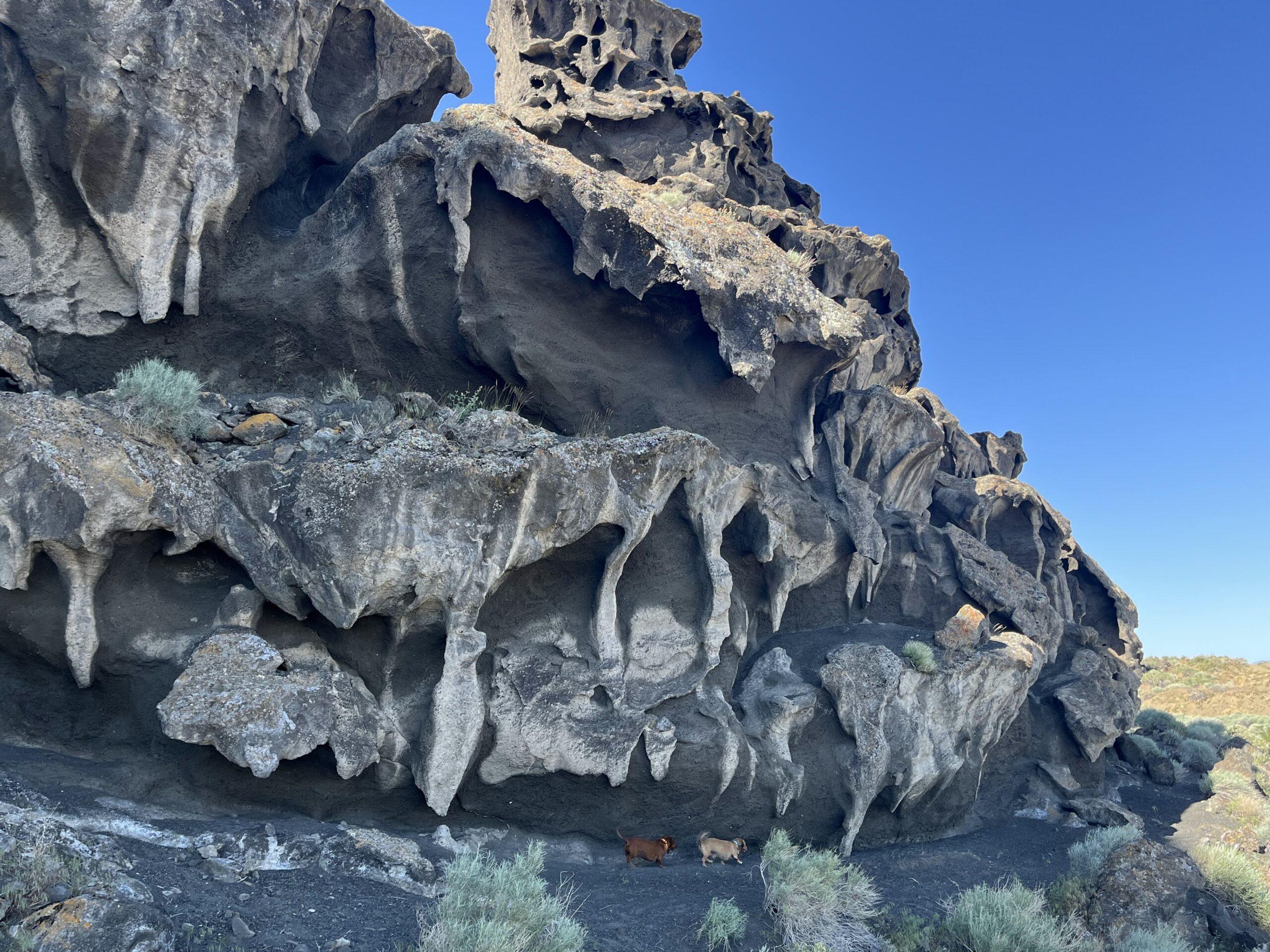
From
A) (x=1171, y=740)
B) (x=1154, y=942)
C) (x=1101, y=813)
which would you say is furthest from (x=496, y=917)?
(x=1171, y=740)

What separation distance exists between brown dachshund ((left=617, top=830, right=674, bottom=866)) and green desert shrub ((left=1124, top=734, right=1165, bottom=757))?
1815 cm

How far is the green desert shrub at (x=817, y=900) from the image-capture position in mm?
9055

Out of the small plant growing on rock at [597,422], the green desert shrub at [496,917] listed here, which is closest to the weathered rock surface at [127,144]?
the small plant growing on rock at [597,422]

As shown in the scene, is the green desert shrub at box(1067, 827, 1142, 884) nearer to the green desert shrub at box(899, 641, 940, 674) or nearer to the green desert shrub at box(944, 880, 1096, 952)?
the green desert shrub at box(944, 880, 1096, 952)

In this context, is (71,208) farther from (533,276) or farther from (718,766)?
(718,766)

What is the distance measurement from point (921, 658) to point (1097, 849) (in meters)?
4.23

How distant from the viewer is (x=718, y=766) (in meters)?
11.5

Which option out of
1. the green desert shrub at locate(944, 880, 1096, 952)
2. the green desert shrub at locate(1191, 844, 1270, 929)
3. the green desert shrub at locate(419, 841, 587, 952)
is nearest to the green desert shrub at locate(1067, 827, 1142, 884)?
the green desert shrub at locate(1191, 844, 1270, 929)

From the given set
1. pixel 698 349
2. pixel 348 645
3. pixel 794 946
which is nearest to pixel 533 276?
pixel 698 349

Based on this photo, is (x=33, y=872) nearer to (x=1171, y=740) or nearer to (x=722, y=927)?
(x=722, y=927)

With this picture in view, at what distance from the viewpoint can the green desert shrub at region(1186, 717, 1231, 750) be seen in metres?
24.6

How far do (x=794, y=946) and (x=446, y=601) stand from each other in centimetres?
576

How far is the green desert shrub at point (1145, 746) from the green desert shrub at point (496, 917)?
20684 millimetres

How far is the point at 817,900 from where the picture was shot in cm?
949
